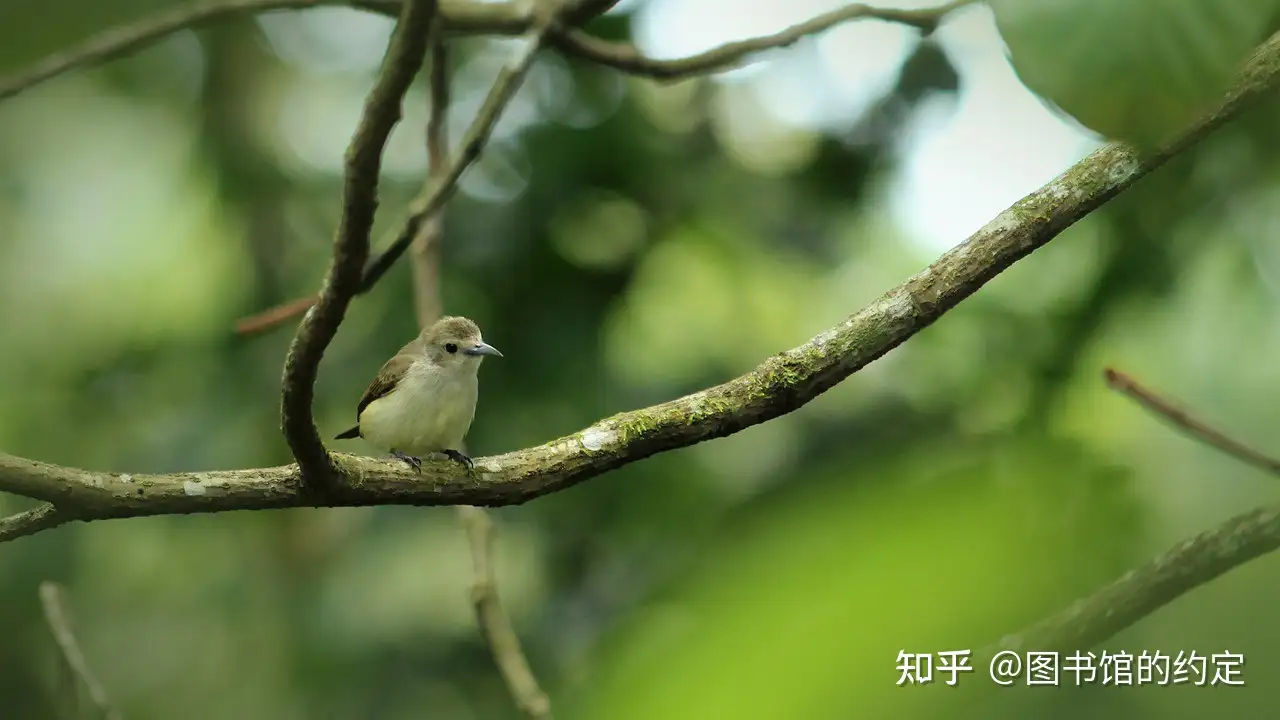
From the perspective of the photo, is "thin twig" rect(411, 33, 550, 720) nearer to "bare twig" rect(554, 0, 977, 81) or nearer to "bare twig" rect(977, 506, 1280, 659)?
"bare twig" rect(554, 0, 977, 81)

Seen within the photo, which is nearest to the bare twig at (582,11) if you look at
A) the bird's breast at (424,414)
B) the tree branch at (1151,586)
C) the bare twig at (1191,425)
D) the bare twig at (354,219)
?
the bird's breast at (424,414)

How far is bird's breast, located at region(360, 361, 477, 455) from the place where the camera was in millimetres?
3795

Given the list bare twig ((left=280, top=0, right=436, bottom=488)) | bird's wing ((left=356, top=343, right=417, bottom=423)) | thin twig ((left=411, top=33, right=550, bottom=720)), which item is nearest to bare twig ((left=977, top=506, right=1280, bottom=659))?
bare twig ((left=280, top=0, right=436, bottom=488))

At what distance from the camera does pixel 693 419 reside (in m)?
2.52

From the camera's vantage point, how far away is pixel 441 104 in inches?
159

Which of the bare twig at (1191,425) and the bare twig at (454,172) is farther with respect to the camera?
the bare twig at (454,172)

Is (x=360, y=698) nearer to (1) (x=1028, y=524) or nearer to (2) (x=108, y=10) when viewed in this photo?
(2) (x=108, y=10)

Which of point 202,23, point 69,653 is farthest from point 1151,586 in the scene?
point 202,23

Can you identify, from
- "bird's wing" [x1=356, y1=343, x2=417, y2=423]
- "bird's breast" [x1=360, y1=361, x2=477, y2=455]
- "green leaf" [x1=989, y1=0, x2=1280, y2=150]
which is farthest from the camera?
"bird's wing" [x1=356, y1=343, x2=417, y2=423]

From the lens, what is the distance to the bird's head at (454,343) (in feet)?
13.1

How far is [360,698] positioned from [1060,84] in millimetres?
4437

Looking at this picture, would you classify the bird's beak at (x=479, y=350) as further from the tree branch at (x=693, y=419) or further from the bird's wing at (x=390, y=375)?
the tree branch at (x=693, y=419)

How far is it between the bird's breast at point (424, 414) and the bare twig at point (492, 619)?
0.26 m

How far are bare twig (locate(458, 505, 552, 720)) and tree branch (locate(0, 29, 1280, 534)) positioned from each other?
0.88 meters
